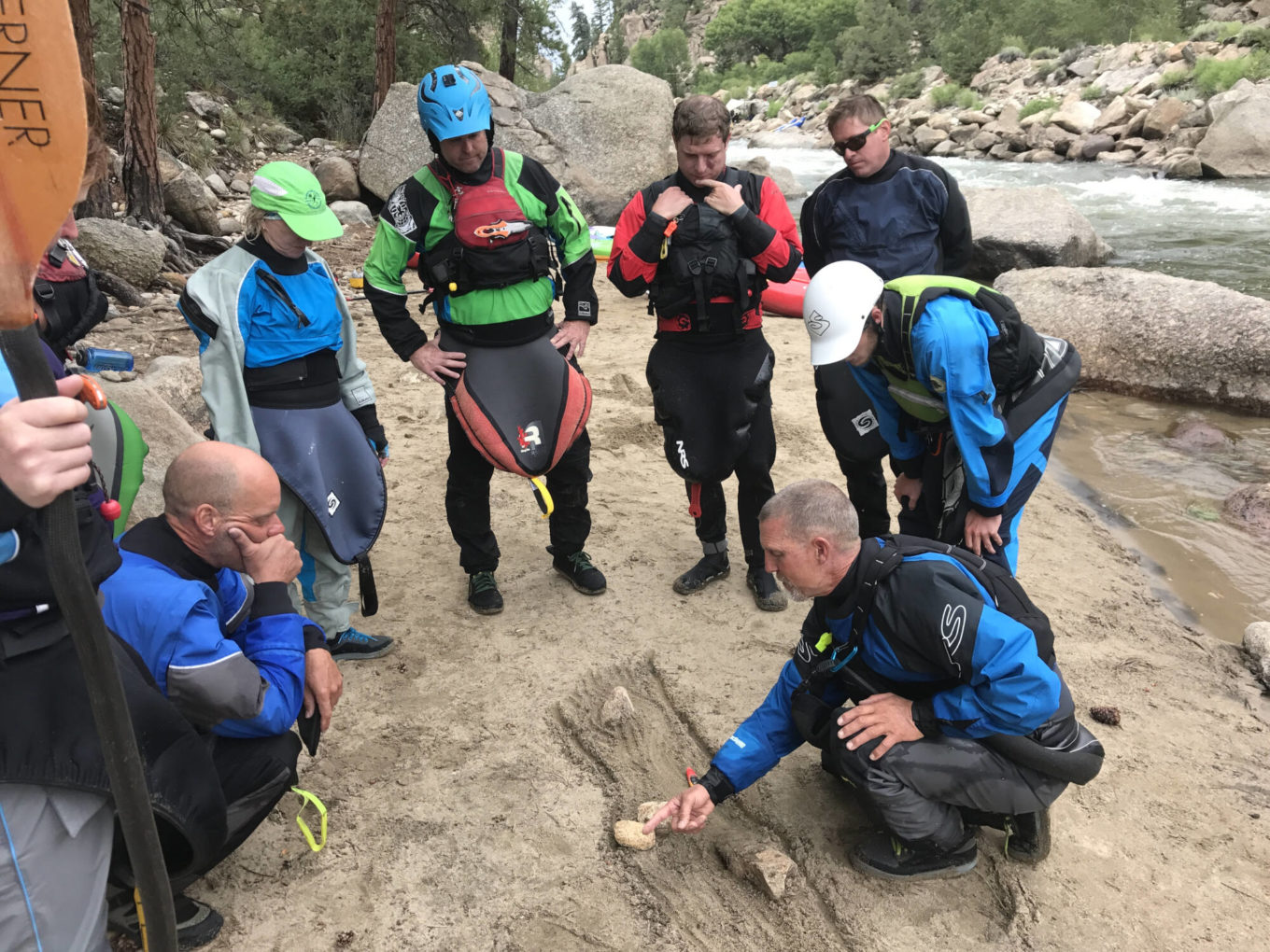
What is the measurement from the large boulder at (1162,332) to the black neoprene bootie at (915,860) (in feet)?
18.4

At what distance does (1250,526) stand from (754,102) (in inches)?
2177

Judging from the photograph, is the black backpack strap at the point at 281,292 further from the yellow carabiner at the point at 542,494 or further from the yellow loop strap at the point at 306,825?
the yellow loop strap at the point at 306,825

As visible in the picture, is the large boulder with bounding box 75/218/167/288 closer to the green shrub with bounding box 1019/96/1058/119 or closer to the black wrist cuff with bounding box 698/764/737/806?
the black wrist cuff with bounding box 698/764/737/806

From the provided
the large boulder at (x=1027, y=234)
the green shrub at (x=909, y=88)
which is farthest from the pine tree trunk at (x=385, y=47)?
the green shrub at (x=909, y=88)

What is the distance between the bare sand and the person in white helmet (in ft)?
3.05

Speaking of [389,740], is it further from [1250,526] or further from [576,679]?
[1250,526]

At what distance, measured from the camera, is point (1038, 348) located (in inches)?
131

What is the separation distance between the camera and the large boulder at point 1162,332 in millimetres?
7043

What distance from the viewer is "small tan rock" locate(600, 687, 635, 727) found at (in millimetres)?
3396

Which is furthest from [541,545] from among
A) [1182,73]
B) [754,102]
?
[754,102]

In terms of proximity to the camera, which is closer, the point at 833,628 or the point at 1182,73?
the point at 833,628

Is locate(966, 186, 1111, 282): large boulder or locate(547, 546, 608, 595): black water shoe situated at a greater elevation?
locate(966, 186, 1111, 282): large boulder

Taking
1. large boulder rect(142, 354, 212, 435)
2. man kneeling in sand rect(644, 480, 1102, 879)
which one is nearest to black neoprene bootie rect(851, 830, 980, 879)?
man kneeling in sand rect(644, 480, 1102, 879)

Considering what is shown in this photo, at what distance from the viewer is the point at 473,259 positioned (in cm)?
366
